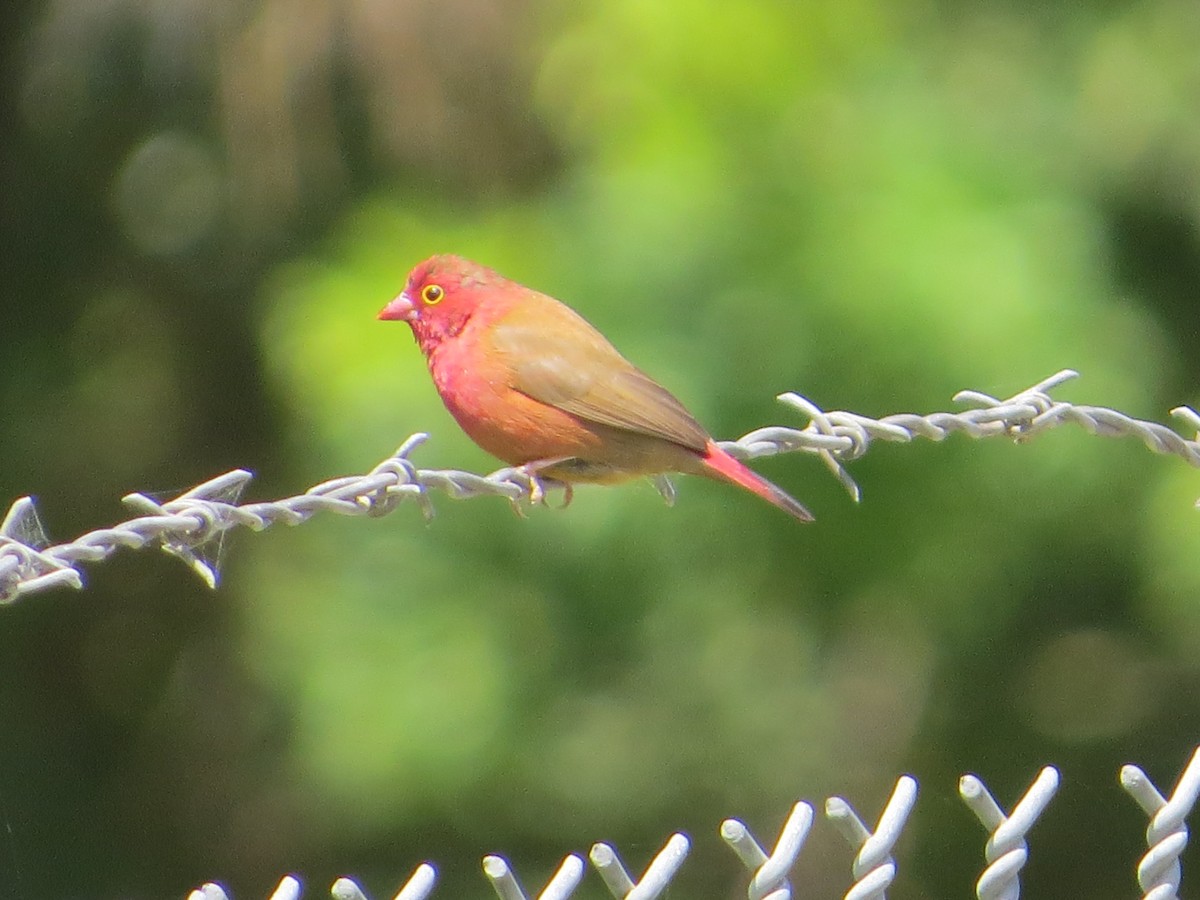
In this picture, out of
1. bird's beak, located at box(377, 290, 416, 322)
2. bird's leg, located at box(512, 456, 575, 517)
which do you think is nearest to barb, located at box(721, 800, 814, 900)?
bird's leg, located at box(512, 456, 575, 517)

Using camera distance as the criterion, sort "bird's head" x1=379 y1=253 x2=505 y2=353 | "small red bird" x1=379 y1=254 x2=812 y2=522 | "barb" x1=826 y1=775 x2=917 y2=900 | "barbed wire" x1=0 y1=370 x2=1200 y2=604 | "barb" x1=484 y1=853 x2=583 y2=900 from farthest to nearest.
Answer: "bird's head" x1=379 y1=253 x2=505 y2=353 < "small red bird" x1=379 y1=254 x2=812 y2=522 < "barb" x1=826 y1=775 x2=917 y2=900 < "barbed wire" x1=0 y1=370 x2=1200 y2=604 < "barb" x1=484 y1=853 x2=583 y2=900

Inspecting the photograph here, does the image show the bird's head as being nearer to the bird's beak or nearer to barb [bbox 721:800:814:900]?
the bird's beak

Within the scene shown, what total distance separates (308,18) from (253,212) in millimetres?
1013

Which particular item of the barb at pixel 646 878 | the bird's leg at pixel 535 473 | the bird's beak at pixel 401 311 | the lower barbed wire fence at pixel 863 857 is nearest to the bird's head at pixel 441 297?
the bird's beak at pixel 401 311

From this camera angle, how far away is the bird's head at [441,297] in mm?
4383

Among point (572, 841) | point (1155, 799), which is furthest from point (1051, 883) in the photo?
point (1155, 799)

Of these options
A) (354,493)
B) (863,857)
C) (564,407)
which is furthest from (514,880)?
(564,407)

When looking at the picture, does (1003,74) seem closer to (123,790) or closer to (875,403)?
(875,403)

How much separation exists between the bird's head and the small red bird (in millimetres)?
87

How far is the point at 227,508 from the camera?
205 cm

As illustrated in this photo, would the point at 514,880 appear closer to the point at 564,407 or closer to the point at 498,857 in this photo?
the point at 498,857

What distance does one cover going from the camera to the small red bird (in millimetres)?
3777

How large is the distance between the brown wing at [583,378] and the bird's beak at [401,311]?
36cm

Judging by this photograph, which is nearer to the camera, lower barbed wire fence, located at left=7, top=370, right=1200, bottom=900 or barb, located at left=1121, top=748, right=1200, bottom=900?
lower barbed wire fence, located at left=7, top=370, right=1200, bottom=900
